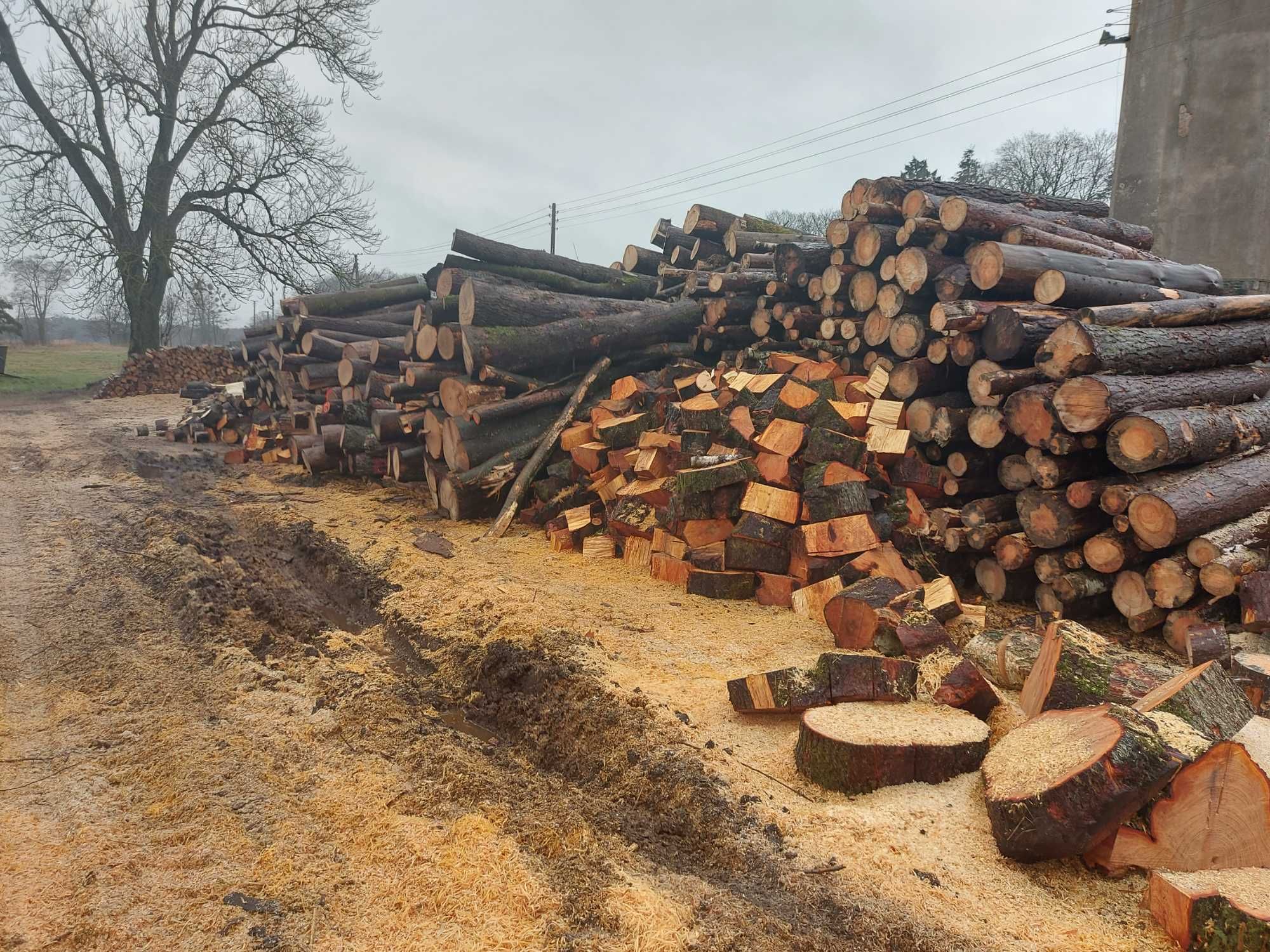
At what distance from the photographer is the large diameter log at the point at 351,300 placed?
11430 mm

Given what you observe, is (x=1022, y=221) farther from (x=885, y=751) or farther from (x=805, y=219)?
(x=805, y=219)

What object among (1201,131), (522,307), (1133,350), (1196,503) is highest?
(1201,131)

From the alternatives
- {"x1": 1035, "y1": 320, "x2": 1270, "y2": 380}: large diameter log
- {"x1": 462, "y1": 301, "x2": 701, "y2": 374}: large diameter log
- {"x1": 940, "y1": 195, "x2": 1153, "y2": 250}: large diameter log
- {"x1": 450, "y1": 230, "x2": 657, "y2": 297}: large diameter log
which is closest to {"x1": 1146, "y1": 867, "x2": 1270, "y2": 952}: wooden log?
{"x1": 1035, "y1": 320, "x2": 1270, "y2": 380}: large diameter log

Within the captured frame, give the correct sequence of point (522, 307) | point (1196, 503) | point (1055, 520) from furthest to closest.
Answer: point (522, 307) → point (1055, 520) → point (1196, 503)

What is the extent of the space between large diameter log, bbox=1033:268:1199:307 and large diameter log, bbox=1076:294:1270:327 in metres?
0.24

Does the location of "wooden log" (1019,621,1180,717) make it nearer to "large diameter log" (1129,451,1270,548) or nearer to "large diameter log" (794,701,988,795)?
"large diameter log" (794,701,988,795)

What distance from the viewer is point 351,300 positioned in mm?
11836

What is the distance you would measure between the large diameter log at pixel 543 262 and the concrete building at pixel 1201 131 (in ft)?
40.9

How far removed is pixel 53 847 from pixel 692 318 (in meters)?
6.63

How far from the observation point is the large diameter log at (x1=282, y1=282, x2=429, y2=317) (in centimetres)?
1143

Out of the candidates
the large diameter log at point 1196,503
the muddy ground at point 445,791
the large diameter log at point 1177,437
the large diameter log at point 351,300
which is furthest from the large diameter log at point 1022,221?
the large diameter log at point 351,300

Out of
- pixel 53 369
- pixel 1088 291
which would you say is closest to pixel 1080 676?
pixel 1088 291

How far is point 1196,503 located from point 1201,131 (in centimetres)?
1610

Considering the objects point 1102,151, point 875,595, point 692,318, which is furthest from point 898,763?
point 1102,151
